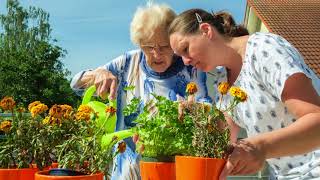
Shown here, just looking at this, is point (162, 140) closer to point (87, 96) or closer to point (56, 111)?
point (56, 111)

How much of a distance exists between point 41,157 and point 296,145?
0.67m

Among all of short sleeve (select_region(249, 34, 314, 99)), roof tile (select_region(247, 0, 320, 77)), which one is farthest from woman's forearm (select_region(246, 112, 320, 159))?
roof tile (select_region(247, 0, 320, 77))

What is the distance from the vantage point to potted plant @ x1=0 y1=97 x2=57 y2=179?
141cm

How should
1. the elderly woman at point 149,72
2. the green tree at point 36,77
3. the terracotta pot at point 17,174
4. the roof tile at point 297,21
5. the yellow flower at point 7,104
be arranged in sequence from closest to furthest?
the terracotta pot at point 17,174 → the yellow flower at point 7,104 → the elderly woman at point 149,72 → the roof tile at point 297,21 → the green tree at point 36,77

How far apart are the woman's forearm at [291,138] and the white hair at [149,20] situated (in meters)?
1.08

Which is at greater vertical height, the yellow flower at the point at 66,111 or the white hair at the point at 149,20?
the white hair at the point at 149,20

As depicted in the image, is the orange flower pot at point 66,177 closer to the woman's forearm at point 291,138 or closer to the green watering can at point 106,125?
the green watering can at point 106,125

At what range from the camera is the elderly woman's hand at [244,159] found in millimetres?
1319

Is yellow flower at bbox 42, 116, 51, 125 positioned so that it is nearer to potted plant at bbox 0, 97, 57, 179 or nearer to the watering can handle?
potted plant at bbox 0, 97, 57, 179

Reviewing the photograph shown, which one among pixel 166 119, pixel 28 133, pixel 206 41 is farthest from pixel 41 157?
pixel 206 41

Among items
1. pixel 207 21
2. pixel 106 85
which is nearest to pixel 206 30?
pixel 207 21

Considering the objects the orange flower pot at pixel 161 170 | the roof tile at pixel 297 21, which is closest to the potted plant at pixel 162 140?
the orange flower pot at pixel 161 170

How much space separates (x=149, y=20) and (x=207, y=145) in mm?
1107

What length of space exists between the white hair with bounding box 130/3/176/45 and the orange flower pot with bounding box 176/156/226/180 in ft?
3.57
